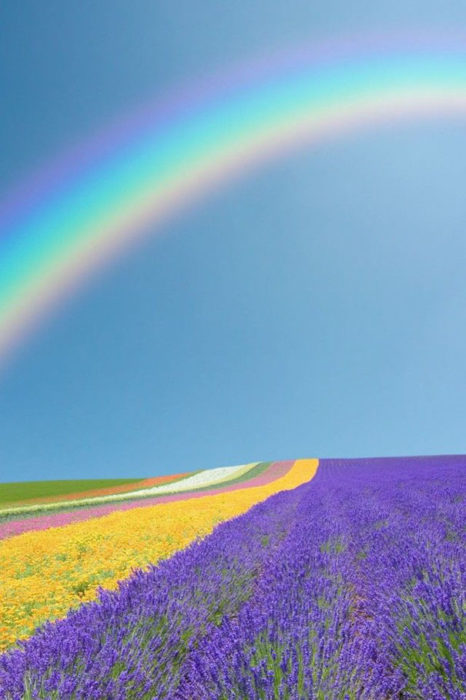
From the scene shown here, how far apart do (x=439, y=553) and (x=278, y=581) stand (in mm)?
1436

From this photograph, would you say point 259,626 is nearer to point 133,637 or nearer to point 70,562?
point 133,637

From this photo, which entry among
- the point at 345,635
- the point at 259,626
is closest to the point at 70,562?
the point at 259,626

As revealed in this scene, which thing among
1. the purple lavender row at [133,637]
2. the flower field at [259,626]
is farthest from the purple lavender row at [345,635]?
the purple lavender row at [133,637]

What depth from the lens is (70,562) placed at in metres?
6.30

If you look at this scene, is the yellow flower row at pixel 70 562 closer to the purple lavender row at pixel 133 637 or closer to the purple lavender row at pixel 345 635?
the purple lavender row at pixel 133 637

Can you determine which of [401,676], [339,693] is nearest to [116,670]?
[339,693]

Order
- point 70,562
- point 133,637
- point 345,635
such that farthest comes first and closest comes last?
point 70,562
point 345,635
point 133,637

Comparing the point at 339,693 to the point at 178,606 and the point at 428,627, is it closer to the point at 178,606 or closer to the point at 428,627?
the point at 428,627

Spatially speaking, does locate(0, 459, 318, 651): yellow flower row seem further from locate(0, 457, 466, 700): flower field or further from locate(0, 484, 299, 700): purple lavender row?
locate(0, 484, 299, 700): purple lavender row

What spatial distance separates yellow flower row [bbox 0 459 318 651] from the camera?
4125 millimetres

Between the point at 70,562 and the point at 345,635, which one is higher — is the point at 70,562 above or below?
below

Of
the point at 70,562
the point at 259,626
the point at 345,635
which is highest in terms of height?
the point at 259,626

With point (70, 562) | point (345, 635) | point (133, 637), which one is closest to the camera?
point (133, 637)

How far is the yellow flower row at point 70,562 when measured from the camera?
13.5 ft
